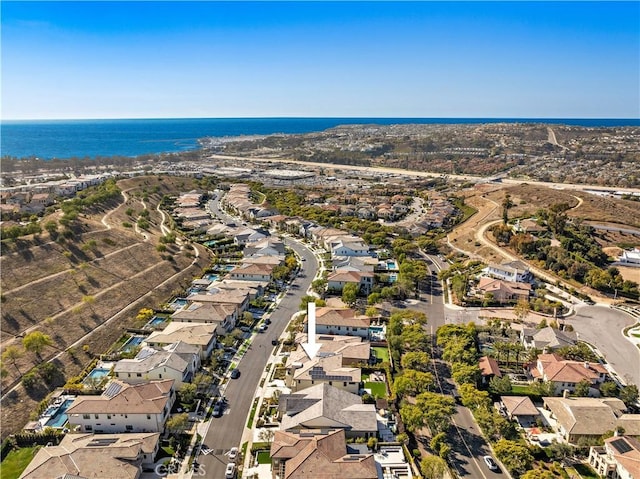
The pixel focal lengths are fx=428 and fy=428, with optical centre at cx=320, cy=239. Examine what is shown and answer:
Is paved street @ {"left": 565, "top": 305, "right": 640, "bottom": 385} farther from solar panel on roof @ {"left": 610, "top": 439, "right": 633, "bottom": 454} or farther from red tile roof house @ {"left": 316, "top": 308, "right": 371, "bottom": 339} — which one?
red tile roof house @ {"left": 316, "top": 308, "right": 371, "bottom": 339}

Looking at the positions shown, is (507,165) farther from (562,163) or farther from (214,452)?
(214,452)

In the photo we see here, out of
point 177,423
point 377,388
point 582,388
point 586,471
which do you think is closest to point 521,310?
point 582,388

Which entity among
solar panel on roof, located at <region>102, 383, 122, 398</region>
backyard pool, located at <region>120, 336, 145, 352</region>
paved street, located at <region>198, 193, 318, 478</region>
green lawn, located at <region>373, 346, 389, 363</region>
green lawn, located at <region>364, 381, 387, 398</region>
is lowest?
green lawn, located at <region>373, 346, 389, 363</region>

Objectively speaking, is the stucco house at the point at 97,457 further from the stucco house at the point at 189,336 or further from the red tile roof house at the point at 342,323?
the red tile roof house at the point at 342,323

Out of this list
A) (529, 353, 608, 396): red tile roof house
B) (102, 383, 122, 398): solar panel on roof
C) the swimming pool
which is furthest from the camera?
(529, 353, 608, 396): red tile roof house

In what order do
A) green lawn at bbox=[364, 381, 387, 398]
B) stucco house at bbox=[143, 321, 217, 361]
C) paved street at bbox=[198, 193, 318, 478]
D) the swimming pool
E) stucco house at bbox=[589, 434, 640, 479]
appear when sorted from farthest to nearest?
stucco house at bbox=[143, 321, 217, 361] < green lawn at bbox=[364, 381, 387, 398] < the swimming pool < paved street at bbox=[198, 193, 318, 478] < stucco house at bbox=[589, 434, 640, 479]

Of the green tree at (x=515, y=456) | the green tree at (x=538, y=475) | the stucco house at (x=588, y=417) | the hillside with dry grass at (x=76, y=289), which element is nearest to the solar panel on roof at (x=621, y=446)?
the stucco house at (x=588, y=417)

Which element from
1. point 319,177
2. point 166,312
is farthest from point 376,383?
point 319,177

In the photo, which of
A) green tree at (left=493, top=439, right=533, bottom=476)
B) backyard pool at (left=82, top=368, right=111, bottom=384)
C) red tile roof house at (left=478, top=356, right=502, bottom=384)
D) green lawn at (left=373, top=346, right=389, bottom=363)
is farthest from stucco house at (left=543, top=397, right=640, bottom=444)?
backyard pool at (left=82, top=368, right=111, bottom=384)
